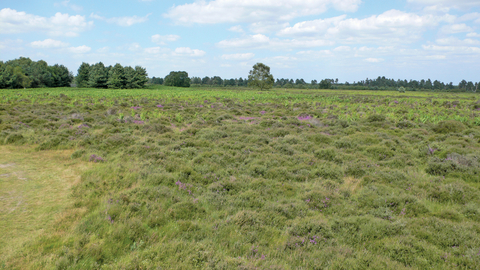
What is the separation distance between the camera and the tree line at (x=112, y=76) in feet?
250

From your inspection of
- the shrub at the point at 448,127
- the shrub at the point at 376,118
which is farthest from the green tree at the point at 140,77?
the shrub at the point at 448,127

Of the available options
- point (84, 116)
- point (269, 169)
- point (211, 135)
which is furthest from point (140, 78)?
point (269, 169)

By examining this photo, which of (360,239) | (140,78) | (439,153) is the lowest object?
(360,239)

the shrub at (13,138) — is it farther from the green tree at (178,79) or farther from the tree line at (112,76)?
the green tree at (178,79)

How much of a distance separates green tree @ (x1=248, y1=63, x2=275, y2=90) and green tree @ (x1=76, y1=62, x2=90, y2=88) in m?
58.7

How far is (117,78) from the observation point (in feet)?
249

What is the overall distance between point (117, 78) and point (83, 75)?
17139 millimetres

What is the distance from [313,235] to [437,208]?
414 cm

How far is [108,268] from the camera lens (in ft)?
13.3

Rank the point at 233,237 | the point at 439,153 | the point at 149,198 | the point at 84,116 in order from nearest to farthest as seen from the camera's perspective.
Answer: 1. the point at 233,237
2. the point at 149,198
3. the point at 439,153
4. the point at 84,116

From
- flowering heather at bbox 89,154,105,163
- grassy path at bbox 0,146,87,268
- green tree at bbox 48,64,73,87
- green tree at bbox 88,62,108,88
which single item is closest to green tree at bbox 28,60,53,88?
green tree at bbox 48,64,73,87

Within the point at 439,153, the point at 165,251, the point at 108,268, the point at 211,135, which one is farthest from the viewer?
the point at 211,135

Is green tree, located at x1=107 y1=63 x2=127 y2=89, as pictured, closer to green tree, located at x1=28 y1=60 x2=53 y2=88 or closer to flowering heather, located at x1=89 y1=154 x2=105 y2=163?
green tree, located at x1=28 y1=60 x2=53 y2=88

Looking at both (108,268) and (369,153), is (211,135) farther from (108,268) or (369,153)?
(108,268)
